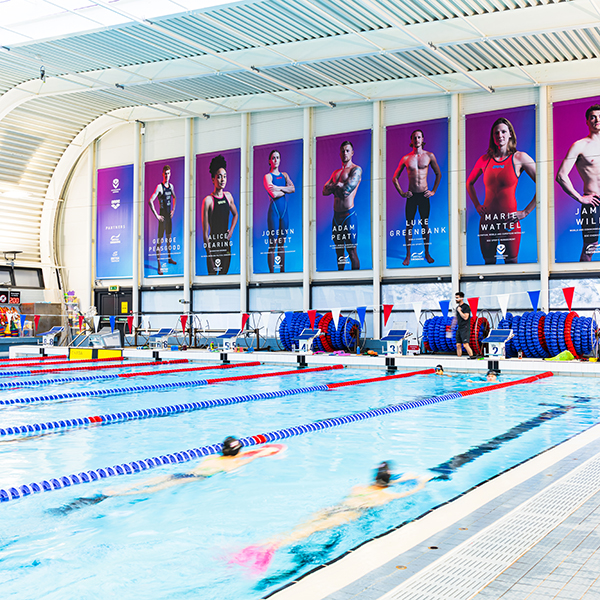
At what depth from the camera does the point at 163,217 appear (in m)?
18.9

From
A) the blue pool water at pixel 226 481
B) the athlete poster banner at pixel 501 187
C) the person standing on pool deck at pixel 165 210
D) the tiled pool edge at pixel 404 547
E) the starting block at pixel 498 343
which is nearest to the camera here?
the tiled pool edge at pixel 404 547

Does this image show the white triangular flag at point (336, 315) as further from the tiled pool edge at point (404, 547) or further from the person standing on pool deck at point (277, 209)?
the tiled pool edge at point (404, 547)

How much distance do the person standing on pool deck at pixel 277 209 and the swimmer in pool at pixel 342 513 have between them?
12752mm

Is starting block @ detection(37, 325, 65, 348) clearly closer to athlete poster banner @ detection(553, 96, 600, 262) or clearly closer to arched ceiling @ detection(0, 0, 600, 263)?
arched ceiling @ detection(0, 0, 600, 263)

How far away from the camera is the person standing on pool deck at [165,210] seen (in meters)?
18.8

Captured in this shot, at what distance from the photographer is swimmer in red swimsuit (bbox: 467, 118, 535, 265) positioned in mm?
14117

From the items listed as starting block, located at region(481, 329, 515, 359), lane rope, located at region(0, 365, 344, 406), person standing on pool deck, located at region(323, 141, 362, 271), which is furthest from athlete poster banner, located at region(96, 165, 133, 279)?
starting block, located at region(481, 329, 515, 359)

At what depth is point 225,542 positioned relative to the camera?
300 centimetres

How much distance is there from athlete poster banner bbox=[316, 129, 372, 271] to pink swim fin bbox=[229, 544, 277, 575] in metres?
13.1

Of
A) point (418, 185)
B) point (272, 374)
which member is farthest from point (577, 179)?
point (272, 374)

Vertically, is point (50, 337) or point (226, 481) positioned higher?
point (50, 337)

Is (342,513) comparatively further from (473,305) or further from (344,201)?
(344,201)

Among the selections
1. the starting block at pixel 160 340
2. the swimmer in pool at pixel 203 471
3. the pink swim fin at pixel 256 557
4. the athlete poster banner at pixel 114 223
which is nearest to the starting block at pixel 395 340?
the starting block at pixel 160 340

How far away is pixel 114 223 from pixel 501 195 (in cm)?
1161
